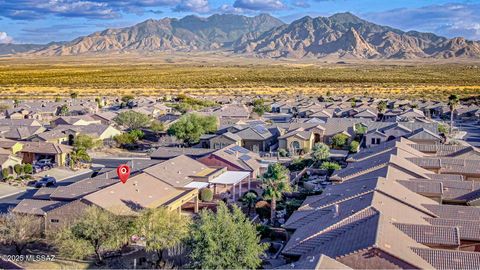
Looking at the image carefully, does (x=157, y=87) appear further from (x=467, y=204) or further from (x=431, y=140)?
(x=467, y=204)

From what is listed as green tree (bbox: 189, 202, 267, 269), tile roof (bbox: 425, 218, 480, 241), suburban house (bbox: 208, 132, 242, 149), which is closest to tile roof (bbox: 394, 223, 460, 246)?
tile roof (bbox: 425, 218, 480, 241)

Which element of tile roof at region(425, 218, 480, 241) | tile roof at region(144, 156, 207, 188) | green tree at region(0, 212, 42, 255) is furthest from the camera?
tile roof at region(144, 156, 207, 188)

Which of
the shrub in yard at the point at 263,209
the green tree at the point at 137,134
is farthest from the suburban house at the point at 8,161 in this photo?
the shrub in yard at the point at 263,209

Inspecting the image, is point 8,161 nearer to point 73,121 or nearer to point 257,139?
point 73,121

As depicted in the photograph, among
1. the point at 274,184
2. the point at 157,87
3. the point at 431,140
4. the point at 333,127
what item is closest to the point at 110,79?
the point at 157,87

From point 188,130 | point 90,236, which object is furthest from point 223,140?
point 90,236

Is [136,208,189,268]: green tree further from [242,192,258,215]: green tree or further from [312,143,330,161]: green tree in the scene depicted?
[312,143,330,161]: green tree
